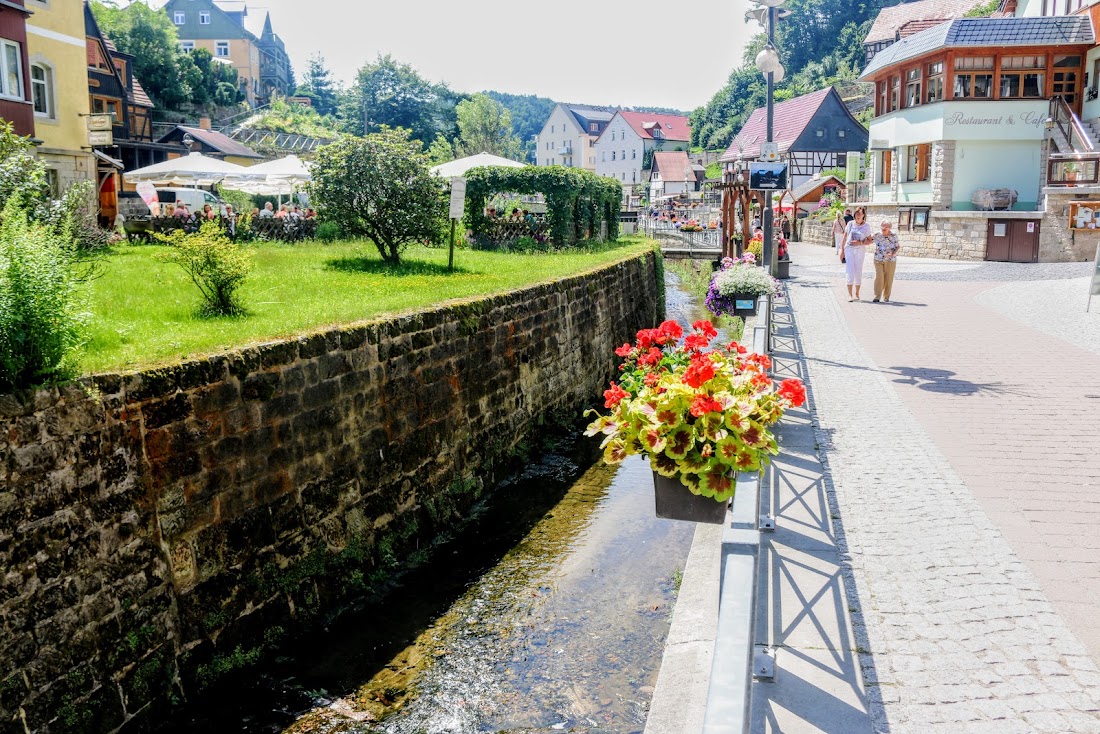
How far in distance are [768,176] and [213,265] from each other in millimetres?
8950

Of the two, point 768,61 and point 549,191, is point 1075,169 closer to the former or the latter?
point 549,191

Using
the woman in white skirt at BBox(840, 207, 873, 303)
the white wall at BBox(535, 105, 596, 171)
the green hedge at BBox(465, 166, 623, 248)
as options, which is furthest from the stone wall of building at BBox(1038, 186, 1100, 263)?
the white wall at BBox(535, 105, 596, 171)

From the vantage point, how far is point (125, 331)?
7.30 metres

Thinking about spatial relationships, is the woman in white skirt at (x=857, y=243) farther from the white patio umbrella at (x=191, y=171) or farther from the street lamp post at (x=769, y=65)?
the white patio umbrella at (x=191, y=171)

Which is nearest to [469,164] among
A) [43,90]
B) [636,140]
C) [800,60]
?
[43,90]

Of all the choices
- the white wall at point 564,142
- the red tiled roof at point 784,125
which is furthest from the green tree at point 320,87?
the red tiled roof at point 784,125

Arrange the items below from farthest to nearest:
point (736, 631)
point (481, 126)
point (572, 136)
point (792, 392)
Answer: point (572, 136), point (481, 126), point (792, 392), point (736, 631)

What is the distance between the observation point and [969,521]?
244 inches

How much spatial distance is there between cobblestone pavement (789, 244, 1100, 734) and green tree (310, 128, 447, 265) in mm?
6741

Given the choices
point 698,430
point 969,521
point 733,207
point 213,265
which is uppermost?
point 733,207

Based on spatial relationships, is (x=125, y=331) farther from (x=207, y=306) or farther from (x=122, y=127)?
(x=122, y=127)

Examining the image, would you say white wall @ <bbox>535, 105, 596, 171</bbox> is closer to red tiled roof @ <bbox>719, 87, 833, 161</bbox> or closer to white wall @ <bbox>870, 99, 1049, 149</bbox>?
red tiled roof @ <bbox>719, 87, 833, 161</bbox>

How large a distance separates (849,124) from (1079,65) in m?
29.8

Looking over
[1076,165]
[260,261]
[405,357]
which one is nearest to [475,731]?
[405,357]
